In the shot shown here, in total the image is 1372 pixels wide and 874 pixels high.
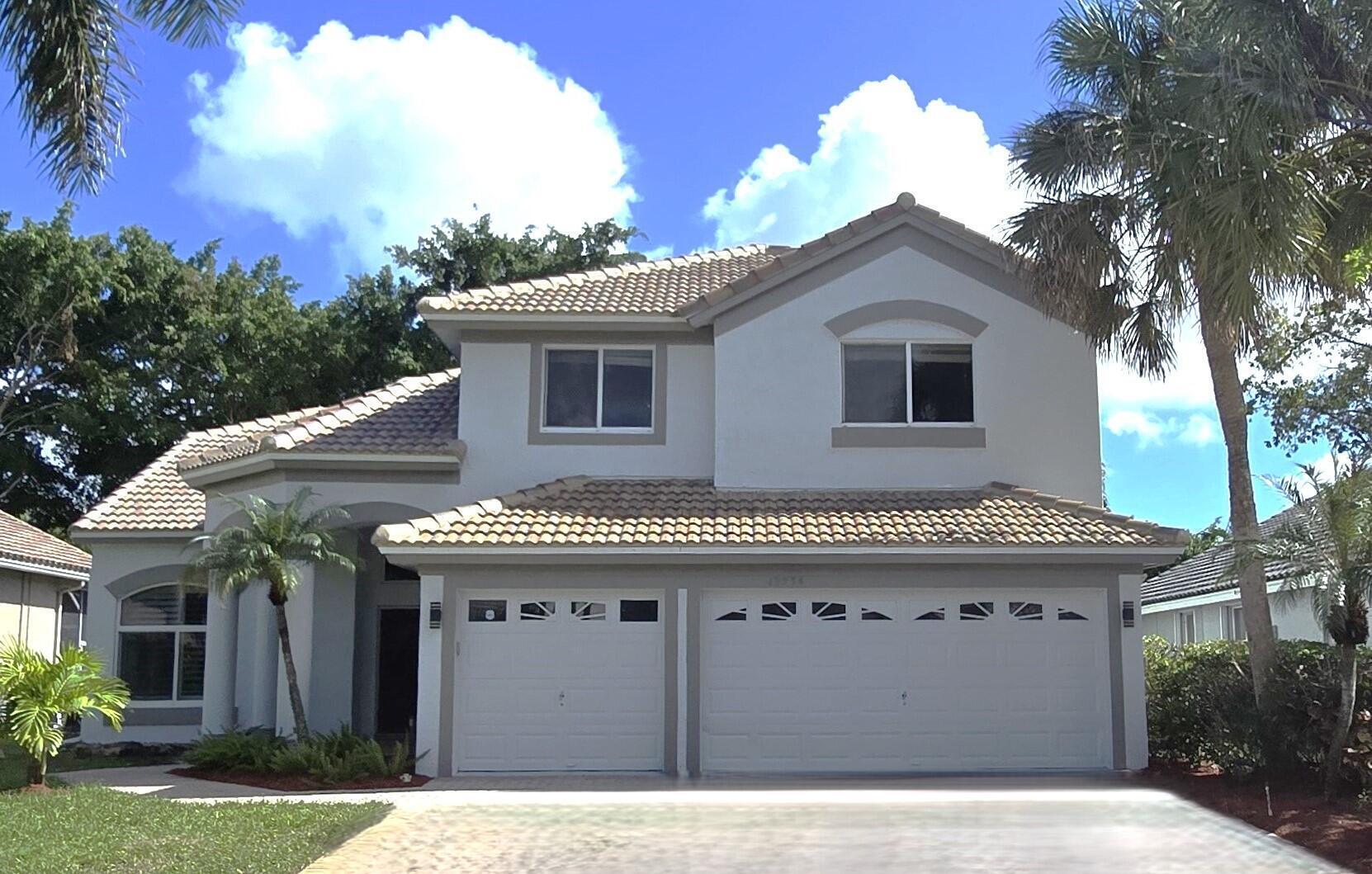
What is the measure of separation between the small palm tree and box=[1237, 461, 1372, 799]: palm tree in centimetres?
1259

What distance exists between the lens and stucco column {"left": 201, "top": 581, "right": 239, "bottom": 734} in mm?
19172

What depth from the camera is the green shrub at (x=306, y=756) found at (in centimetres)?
1568

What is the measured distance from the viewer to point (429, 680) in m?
16.3

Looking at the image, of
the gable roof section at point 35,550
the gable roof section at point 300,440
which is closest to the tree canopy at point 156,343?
the gable roof section at point 35,550

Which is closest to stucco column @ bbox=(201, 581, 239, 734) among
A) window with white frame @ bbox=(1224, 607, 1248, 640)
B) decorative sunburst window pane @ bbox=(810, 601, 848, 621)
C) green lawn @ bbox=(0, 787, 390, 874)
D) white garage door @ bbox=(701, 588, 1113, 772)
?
green lawn @ bbox=(0, 787, 390, 874)

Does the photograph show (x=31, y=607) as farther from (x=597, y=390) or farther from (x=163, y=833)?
(x=163, y=833)

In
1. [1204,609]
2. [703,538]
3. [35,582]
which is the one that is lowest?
[1204,609]

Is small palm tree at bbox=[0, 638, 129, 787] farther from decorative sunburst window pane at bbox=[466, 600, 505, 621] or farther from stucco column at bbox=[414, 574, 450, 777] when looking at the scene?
decorative sunburst window pane at bbox=[466, 600, 505, 621]

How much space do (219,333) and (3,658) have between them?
72.9 ft

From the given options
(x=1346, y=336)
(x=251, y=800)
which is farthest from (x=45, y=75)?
(x=1346, y=336)

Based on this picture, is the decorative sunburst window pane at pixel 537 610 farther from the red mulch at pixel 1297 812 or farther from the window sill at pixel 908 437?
the red mulch at pixel 1297 812

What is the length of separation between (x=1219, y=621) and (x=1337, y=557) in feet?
52.2

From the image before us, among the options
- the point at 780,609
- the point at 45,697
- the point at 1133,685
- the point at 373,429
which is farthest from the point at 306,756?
the point at 1133,685

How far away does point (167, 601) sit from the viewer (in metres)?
22.1
